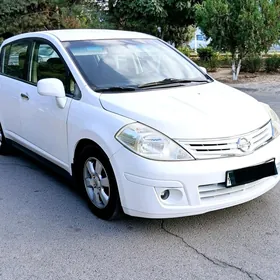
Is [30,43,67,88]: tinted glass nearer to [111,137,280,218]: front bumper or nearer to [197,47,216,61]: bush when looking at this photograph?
[111,137,280,218]: front bumper

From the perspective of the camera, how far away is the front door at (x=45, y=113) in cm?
390

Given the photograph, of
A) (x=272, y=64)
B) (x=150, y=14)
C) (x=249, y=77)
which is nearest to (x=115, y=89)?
(x=249, y=77)

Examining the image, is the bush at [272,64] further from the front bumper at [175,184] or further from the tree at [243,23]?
the front bumper at [175,184]

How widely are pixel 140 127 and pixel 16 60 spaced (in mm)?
2592

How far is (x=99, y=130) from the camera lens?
10.9 feet

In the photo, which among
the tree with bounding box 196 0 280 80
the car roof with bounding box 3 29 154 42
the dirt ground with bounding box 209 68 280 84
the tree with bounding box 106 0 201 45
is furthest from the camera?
the tree with bounding box 106 0 201 45

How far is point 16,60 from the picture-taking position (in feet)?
16.5

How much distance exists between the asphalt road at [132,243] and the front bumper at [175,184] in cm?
26

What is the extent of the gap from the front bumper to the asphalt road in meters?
0.26

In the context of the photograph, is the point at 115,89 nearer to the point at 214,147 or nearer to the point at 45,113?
the point at 45,113

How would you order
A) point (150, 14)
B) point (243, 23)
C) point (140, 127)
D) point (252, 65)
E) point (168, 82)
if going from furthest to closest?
point (150, 14), point (252, 65), point (243, 23), point (168, 82), point (140, 127)

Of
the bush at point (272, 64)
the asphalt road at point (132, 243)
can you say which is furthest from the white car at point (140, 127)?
the bush at point (272, 64)

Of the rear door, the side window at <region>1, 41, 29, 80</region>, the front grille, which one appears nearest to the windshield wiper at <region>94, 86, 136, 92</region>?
the front grille

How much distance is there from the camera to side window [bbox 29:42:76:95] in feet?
12.7
